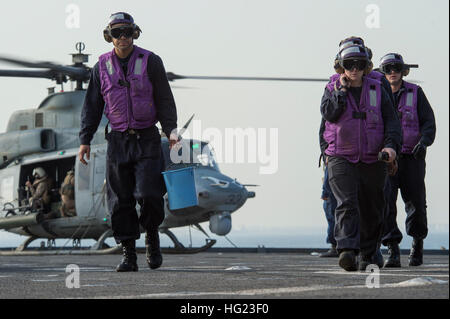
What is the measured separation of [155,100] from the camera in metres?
7.75

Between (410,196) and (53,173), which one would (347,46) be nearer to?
(410,196)

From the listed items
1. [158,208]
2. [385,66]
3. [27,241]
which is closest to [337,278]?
[158,208]

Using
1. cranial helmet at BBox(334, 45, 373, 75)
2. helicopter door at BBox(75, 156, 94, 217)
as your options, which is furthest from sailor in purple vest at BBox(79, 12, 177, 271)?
helicopter door at BBox(75, 156, 94, 217)

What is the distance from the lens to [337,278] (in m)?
6.39

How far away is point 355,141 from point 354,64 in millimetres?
611

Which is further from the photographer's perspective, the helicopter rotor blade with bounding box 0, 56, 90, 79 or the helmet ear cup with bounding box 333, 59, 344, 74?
the helicopter rotor blade with bounding box 0, 56, 90, 79

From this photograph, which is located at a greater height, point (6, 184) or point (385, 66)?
point (385, 66)

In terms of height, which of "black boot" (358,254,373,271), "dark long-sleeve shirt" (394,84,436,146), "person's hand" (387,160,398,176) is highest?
"dark long-sleeve shirt" (394,84,436,146)

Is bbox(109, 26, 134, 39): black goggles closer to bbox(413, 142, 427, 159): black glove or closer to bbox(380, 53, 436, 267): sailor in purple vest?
bbox(380, 53, 436, 267): sailor in purple vest

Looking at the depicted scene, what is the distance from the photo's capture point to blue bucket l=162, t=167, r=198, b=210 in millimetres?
8110

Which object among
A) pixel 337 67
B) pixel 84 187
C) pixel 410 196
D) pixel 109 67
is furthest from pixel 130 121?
pixel 84 187

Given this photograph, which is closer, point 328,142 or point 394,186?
point 328,142

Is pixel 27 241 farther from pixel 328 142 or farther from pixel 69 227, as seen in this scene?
pixel 328 142
